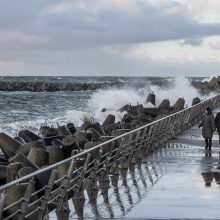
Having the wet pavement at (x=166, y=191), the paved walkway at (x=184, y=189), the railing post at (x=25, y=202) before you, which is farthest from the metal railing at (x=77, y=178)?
the paved walkway at (x=184, y=189)

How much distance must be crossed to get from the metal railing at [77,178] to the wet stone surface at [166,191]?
0.21 meters

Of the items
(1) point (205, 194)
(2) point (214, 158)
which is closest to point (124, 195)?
(1) point (205, 194)

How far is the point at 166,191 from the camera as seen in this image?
1180cm

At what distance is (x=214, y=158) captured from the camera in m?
17.5

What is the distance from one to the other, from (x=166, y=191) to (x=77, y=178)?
221 centimetres

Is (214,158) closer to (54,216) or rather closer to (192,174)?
(192,174)

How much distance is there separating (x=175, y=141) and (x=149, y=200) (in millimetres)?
11416

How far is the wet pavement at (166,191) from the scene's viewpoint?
9742 millimetres

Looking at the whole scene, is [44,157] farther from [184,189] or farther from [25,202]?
[25,202]

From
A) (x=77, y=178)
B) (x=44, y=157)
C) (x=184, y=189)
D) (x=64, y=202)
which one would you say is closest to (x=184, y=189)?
(x=184, y=189)

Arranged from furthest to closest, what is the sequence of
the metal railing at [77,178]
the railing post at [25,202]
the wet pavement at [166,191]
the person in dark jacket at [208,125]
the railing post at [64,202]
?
the person in dark jacket at [208,125]
the wet pavement at [166,191]
the railing post at [64,202]
the metal railing at [77,178]
the railing post at [25,202]

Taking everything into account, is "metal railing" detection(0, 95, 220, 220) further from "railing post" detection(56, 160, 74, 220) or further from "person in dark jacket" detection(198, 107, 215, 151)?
"person in dark jacket" detection(198, 107, 215, 151)

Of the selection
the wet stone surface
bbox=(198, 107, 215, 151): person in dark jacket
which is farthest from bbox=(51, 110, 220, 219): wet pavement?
bbox=(198, 107, 215, 151): person in dark jacket

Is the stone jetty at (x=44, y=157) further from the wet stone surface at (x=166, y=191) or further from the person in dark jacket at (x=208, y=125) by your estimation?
the person in dark jacket at (x=208, y=125)
